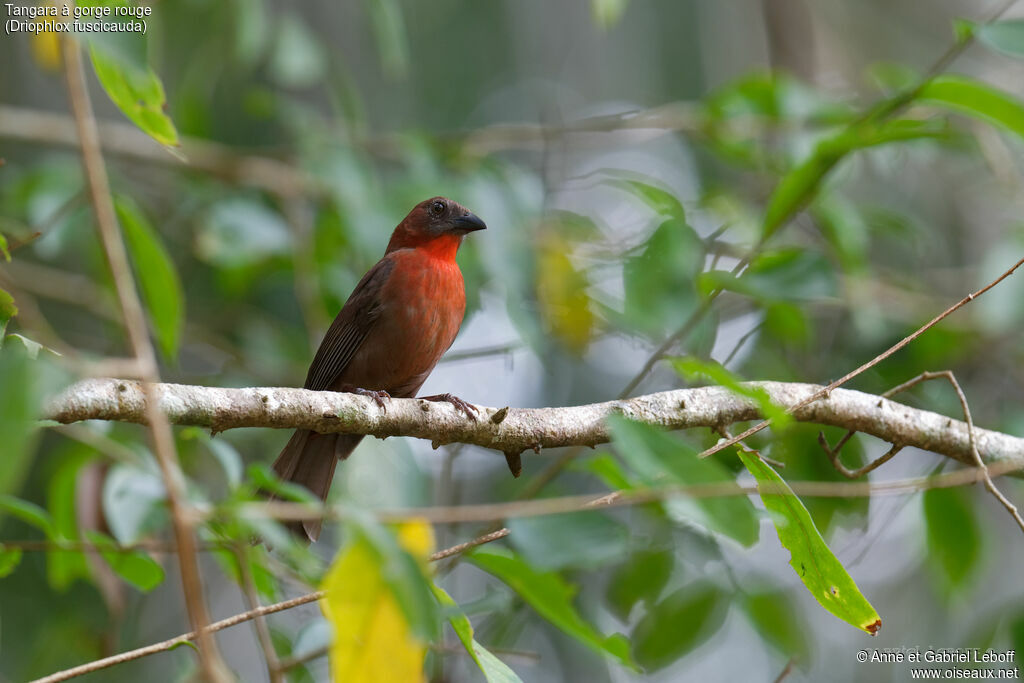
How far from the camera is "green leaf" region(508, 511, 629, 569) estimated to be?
1.79 m

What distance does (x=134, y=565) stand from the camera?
275 cm

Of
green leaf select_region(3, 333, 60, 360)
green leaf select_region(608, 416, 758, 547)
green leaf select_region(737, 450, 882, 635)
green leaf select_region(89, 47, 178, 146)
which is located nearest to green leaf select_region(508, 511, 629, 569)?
green leaf select_region(608, 416, 758, 547)

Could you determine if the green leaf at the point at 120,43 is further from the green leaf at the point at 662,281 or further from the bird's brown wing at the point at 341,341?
the bird's brown wing at the point at 341,341

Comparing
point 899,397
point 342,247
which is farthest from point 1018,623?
point 342,247

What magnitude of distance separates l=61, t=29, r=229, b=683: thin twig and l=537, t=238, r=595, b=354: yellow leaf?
3048 mm

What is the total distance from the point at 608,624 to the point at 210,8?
4.06 metres

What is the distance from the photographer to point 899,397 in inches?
177

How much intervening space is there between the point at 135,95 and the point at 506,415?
4.17 feet

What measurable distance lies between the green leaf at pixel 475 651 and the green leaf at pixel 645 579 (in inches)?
73.4

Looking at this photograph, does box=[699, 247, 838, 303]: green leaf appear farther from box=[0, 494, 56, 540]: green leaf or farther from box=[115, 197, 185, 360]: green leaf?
box=[0, 494, 56, 540]: green leaf

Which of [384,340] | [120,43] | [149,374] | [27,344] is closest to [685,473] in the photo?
[149,374]

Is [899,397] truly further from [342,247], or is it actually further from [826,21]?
[826,21]

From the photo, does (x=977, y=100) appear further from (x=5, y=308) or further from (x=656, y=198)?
(x=5, y=308)

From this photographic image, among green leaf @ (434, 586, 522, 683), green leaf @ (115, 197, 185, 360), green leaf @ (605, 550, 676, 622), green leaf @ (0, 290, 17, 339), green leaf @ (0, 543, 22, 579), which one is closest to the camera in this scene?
Answer: green leaf @ (434, 586, 522, 683)
